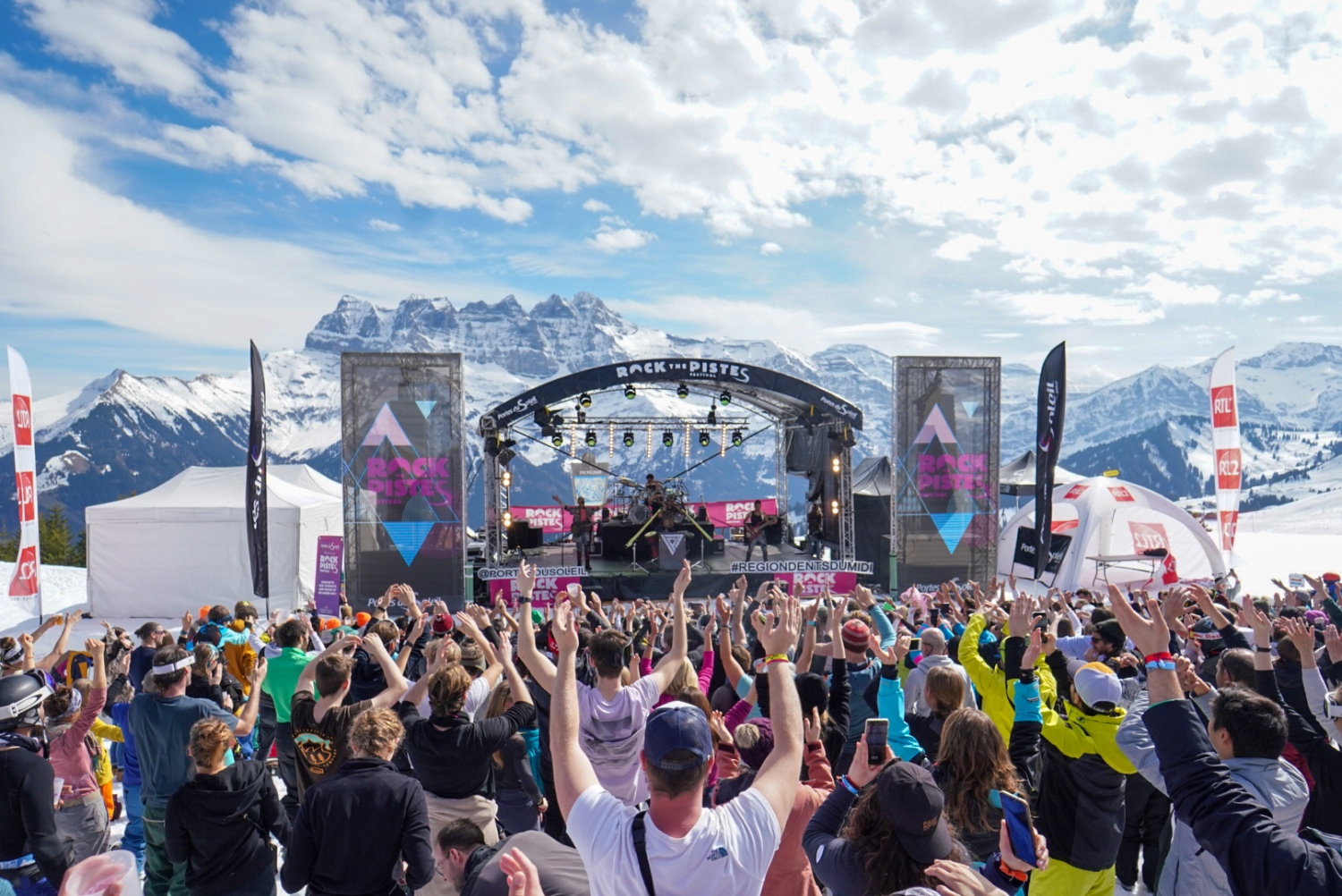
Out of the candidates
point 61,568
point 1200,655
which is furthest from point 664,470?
point 1200,655

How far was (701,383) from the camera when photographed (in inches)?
652

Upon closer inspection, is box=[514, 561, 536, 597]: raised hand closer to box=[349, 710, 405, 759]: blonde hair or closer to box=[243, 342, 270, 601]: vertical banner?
box=[349, 710, 405, 759]: blonde hair

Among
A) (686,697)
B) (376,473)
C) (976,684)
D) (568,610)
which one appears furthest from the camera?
(376,473)

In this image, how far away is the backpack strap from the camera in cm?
168

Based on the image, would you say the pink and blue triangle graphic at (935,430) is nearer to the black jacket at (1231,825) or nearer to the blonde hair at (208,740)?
the blonde hair at (208,740)

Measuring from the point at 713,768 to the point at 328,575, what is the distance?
10418mm

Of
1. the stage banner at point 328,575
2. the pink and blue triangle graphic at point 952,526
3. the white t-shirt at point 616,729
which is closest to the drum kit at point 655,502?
the pink and blue triangle graphic at point 952,526

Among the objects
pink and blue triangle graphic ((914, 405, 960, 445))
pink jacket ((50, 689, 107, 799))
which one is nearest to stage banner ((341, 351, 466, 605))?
pink and blue triangle graphic ((914, 405, 960, 445))

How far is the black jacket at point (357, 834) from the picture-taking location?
2.65 meters

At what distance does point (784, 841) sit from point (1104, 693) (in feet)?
4.41

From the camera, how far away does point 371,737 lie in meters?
2.74

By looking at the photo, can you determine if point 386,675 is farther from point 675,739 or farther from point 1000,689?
point 1000,689

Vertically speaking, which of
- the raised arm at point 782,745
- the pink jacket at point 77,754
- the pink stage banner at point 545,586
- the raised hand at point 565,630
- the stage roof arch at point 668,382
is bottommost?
the pink stage banner at point 545,586

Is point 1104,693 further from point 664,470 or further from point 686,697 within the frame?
point 664,470
